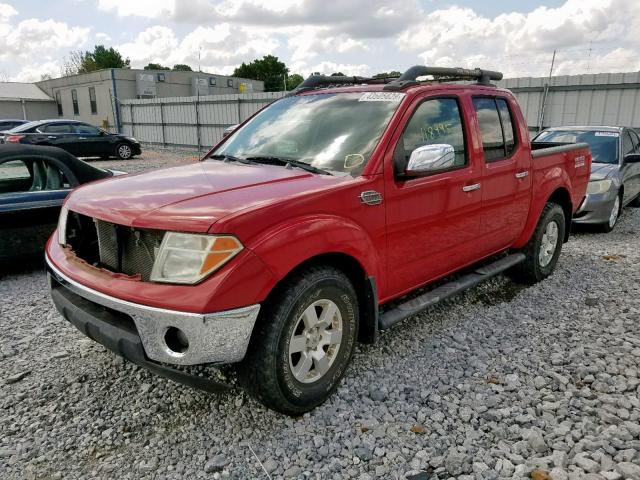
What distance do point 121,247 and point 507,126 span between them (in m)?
3.43

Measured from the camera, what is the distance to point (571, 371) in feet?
11.0

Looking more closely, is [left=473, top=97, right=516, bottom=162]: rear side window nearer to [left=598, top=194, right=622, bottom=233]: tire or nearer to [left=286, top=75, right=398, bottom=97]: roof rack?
[left=286, top=75, right=398, bottom=97]: roof rack

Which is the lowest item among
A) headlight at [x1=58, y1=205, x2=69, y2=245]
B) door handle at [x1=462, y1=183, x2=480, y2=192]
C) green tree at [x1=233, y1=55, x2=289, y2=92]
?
headlight at [x1=58, y1=205, x2=69, y2=245]

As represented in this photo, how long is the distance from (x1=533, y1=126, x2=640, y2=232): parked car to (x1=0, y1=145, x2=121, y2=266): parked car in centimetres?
632


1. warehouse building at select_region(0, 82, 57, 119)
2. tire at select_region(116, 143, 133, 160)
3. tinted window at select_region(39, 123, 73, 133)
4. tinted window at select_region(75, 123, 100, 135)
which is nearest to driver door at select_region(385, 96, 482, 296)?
tinted window at select_region(39, 123, 73, 133)

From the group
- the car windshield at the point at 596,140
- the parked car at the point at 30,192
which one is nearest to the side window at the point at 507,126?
the car windshield at the point at 596,140

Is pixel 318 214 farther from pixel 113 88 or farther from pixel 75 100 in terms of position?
pixel 75 100

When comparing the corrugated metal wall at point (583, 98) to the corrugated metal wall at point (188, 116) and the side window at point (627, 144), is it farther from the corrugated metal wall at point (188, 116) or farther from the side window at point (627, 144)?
the corrugated metal wall at point (188, 116)

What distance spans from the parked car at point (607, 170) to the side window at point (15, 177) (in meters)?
6.67

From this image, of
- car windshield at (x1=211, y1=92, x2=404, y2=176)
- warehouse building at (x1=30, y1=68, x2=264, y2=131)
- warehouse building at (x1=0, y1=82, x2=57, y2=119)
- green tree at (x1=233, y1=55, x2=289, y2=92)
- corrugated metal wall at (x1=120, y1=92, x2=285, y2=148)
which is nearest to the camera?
car windshield at (x1=211, y1=92, x2=404, y2=176)

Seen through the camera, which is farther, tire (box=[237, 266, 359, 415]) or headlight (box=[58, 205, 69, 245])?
headlight (box=[58, 205, 69, 245])

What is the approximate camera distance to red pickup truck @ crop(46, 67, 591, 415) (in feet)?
7.66

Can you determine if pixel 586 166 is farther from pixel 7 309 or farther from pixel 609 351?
pixel 7 309

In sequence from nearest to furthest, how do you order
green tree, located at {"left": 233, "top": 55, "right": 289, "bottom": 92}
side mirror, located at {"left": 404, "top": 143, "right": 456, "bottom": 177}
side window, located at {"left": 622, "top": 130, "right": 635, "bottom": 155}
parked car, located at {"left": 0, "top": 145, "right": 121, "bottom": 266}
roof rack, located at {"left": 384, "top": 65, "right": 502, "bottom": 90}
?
side mirror, located at {"left": 404, "top": 143, "right": 456, "bottom": 177} → roof rack, located at {"left": 384, "top": 65, "right": 502, "bottom": 90} → parked car, located at {"left": 0, "top": 145, "right": 121, "bottom": 266} → side window, located at {"left": 622, "top": 130, "right": 635, "bottom": 155} → green tree, located at {"left": 233, "top": 55, "right": 289, "bottom": 92}
